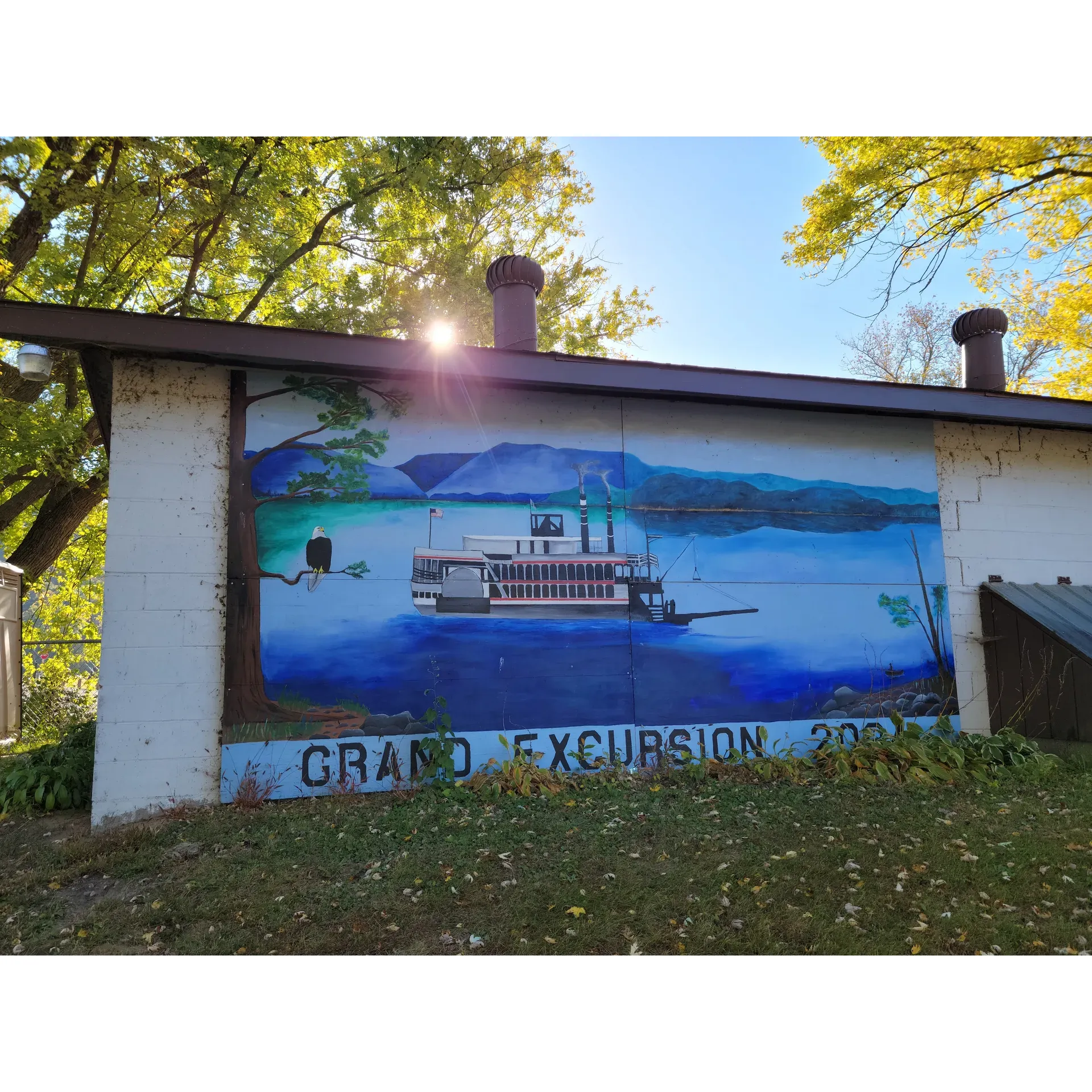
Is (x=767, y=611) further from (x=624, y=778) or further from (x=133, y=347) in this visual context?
(x=133, y=347)

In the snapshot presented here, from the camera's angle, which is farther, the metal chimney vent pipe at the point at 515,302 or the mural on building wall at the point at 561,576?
the metal chimney vent pipe at the point at 515,302

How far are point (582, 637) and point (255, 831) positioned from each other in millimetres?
2959

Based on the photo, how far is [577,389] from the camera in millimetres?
6086

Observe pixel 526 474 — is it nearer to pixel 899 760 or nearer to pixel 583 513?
pixel 583 513

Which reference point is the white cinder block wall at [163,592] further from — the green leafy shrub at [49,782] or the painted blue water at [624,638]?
the green leafy shrub at [49,782]

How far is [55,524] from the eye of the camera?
1124 centimetres

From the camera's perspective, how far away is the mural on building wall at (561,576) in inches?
213

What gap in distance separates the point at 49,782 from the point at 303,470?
334cm

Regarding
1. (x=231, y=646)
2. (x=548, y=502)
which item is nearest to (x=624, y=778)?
(x=548, y=502)

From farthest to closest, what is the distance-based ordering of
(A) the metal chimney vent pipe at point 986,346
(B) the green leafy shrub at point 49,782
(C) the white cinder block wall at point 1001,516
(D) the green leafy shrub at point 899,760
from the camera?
1. (A) the metal chimney vent pipe at point 986,346
2. (C) the white cinder block wall at point 1001,516
3. (D) the green leafy shrub at point 899,760
4. (B) the green leafy shrub at point 49,782

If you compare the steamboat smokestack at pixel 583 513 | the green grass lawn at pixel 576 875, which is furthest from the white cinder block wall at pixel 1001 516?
the steamboat smokestack at pixel 583 513

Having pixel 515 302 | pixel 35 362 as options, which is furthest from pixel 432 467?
pixel 35 362

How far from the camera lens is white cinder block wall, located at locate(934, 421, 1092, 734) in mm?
6957

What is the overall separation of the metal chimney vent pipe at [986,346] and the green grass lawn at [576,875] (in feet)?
16.7
